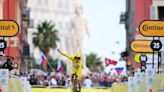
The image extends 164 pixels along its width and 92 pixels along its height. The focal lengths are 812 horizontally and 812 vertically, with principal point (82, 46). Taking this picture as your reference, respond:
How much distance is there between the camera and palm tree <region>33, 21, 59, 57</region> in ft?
408

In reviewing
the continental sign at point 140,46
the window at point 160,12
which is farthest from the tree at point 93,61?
the continental sign at point 140,46

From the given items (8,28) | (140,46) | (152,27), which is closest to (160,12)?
(140,46)

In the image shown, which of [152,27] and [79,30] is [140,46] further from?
[79,30]

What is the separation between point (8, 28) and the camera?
2511 centimetres

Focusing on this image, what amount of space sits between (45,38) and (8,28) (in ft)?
332

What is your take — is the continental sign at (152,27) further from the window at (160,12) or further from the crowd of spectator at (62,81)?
the window at (160,12)

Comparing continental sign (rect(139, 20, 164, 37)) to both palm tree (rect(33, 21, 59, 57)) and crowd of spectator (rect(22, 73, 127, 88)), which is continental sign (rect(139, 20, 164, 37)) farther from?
palm tree (rect(33, 21, 59, 57))

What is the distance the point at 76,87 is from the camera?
29812mm

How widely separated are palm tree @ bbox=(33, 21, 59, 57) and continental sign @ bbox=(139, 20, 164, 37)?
318 ft

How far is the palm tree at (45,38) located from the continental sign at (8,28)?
3860 inches

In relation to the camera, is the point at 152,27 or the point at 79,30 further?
the point at 79,30

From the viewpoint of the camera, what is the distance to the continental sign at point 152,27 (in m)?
26.5

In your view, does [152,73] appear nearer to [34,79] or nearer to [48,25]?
[34,79]

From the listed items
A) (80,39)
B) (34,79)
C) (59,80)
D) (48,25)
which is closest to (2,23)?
(34,79)
